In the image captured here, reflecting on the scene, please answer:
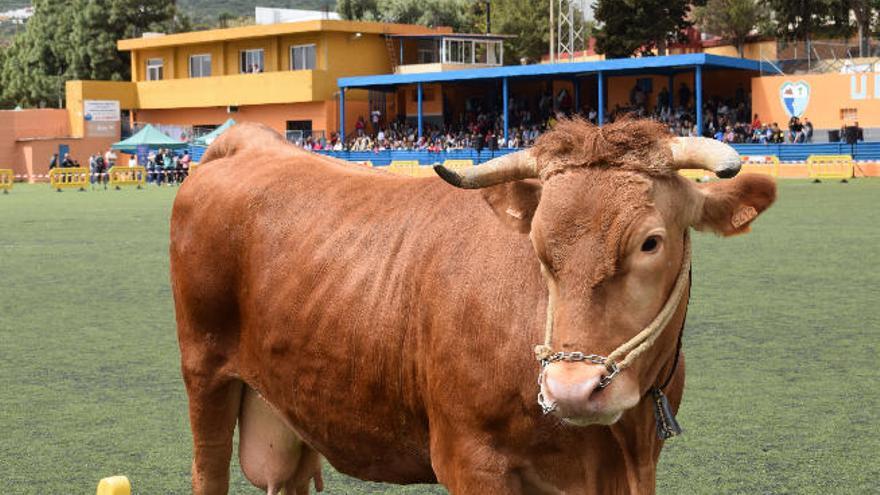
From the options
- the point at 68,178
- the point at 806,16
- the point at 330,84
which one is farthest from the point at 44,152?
the point at 806,16

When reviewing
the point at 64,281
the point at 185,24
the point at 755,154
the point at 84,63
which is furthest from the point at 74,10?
the point at 64,281

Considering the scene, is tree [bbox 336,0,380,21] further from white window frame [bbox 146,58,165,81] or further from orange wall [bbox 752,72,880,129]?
orange wall [bbox 752,72,880,129]

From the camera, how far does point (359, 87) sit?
5425 centimetres

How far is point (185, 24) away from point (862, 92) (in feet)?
180

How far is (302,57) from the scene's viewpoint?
57.4 meters

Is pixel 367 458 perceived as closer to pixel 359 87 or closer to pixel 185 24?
pixel 359 87

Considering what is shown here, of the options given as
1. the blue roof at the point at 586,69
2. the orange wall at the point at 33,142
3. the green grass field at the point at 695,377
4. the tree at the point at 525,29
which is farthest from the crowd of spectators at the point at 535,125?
the green grass field at the point at 695,377

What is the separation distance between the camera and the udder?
444 cm

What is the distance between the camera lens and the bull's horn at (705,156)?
2936 mm

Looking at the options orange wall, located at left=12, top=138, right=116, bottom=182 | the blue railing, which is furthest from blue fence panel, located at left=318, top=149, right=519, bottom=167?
orange wall, located at left=12, top=138, right=116, bottom=182

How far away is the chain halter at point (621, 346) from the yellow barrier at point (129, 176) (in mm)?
43743

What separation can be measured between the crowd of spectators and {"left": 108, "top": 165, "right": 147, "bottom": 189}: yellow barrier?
8.80m

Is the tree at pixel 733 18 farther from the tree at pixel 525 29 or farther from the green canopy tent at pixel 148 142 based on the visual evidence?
the green canopy tent at pixel 148 142

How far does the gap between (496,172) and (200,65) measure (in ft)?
198
